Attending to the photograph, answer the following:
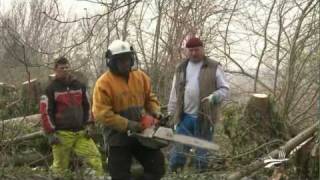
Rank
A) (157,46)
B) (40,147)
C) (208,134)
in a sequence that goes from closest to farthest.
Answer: (208,134) → (40,147) → (157,46)

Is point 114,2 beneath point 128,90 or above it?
above

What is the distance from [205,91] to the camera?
23.7 ft

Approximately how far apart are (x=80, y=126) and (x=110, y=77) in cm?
221

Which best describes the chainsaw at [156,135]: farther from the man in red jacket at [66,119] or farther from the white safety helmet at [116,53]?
the man in red jacket at [66,119]

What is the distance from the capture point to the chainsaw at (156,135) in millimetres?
5363

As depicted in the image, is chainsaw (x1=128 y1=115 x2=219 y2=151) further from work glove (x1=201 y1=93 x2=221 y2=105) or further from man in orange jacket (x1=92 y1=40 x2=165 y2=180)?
work glove (x1=201 y1=93 x2=221 y2=105)

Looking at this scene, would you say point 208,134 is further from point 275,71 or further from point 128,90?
point 275,71

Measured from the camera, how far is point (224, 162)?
7105 millimetres

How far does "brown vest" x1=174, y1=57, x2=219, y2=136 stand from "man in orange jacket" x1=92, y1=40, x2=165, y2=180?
152cm

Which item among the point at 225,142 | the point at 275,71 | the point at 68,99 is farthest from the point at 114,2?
the point at 275,71

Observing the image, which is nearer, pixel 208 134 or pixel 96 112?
pixel 96 112

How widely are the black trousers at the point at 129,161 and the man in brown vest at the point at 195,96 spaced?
142 centimetres

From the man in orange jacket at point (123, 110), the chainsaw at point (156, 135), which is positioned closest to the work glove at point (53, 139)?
the man in orange jacket at point (123, 110)

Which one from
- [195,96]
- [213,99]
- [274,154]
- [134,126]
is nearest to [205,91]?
[195,96]
